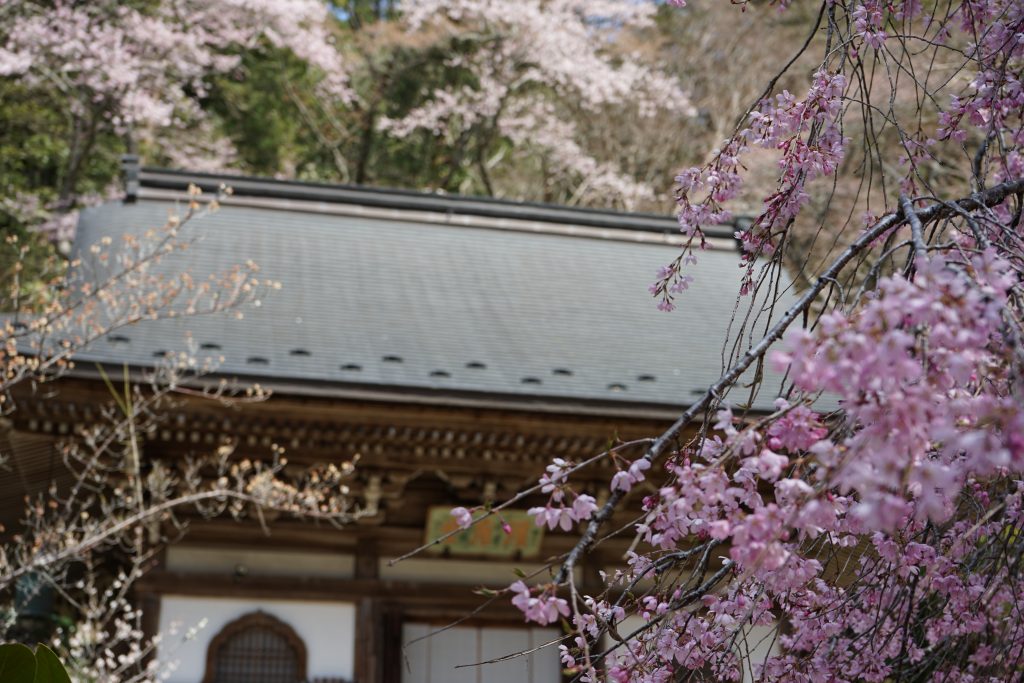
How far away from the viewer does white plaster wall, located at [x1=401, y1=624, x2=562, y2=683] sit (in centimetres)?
564

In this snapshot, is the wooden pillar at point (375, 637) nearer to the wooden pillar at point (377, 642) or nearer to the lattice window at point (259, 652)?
the wooden pillar at point (377, 642)

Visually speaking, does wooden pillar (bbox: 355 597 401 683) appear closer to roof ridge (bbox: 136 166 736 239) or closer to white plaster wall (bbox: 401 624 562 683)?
white plaster wall (bbox: 401 624 562 683)

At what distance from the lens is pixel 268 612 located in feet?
17.8

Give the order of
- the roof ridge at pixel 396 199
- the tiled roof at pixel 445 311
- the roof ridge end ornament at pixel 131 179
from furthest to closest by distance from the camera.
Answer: the roof ridge at pixel 396 199
the roof ridge end ornament at pixel 131 179
the tiled roof at pixel 445 311

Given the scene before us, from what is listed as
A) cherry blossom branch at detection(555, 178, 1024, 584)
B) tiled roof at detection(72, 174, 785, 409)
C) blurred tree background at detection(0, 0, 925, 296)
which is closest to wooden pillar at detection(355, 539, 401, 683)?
tiled roof at detection(72, 174, 785, 409)

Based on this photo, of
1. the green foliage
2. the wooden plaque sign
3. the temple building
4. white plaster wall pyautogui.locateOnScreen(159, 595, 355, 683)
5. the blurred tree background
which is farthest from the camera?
the blurred tree background

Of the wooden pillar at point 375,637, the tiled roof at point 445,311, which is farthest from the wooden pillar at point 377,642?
the tiled roof at point 445,311

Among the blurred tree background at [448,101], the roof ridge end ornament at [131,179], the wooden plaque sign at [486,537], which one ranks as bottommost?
the wooden plaque sign at [486,537]

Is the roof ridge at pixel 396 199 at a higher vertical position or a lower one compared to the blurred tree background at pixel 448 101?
lower

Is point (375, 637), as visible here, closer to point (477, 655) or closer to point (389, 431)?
point (477, 655)

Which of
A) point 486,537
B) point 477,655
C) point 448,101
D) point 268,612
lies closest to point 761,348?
point 486,537

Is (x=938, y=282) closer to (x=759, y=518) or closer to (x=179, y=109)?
(x=759, y=518)

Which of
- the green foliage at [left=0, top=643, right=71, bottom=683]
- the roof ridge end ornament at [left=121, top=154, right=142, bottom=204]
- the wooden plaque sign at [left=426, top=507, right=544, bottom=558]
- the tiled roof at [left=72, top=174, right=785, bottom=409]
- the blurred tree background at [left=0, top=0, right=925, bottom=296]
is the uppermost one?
the blurred tree background at [left=0, top=0, right=925, bottom=296]

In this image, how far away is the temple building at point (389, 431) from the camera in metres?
4.96
